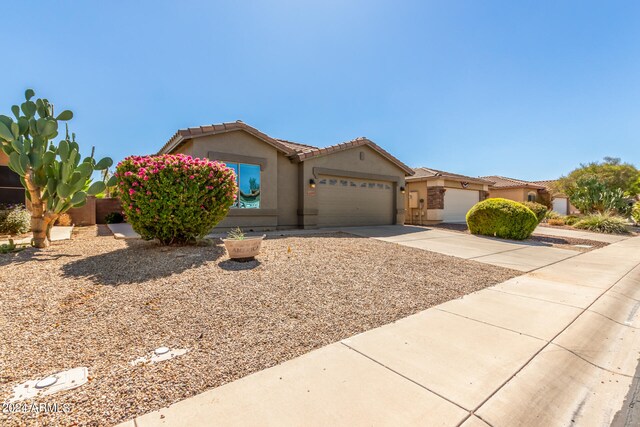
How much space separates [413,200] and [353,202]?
6952 millimetres

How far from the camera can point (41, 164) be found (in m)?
6.77

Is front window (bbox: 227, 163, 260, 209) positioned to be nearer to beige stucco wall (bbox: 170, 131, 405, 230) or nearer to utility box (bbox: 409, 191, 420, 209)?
beige stucco wall (bbox: 170, 131, 405, 230)

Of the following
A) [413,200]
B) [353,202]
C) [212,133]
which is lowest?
[353,202]

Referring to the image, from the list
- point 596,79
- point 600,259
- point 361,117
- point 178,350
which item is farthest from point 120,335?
point 596,79

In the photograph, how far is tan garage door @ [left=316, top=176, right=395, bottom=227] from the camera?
13547 mm

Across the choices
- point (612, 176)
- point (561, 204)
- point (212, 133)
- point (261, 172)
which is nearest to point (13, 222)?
point (212, 133)

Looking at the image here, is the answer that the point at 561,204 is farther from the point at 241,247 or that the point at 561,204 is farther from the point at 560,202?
the point at 241,247

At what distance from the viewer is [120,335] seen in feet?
9.93

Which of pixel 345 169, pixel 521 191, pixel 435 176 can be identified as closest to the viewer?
pixel 345 169

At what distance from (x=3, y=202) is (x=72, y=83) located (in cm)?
895

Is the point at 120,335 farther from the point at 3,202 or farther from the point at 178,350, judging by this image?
the point at 3,202

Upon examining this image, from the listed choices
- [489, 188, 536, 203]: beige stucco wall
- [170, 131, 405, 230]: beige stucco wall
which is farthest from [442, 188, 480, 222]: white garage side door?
[170, 131, 405, 230]: beige stucco wall

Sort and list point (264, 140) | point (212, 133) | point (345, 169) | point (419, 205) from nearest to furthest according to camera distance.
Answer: point (212, 133) < point (264, 140) < point (345, 169) < point (419, 205)

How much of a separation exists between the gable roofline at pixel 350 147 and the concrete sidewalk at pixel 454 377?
949 centimetres
